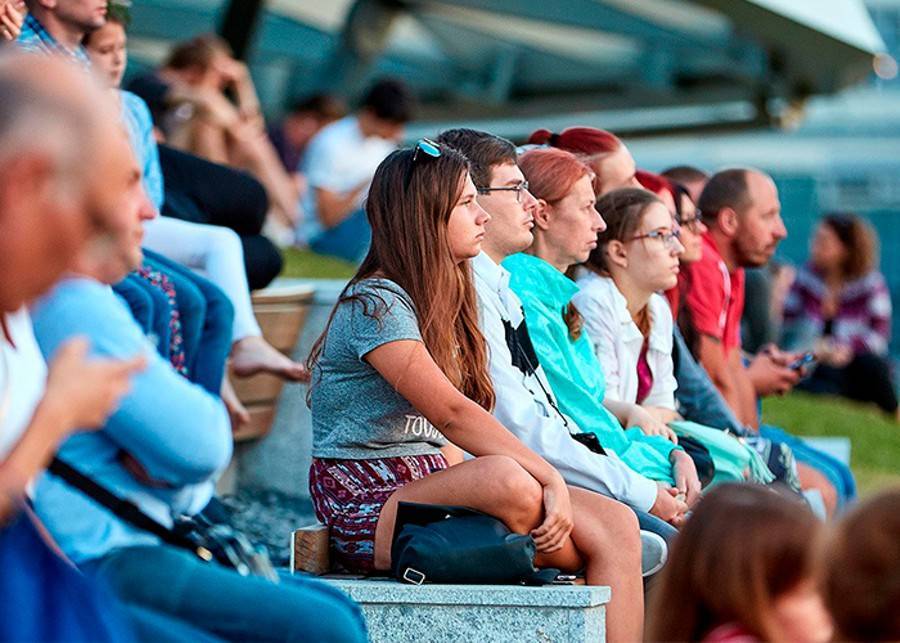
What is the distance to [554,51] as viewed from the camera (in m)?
17.9

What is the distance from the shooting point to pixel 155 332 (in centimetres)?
508

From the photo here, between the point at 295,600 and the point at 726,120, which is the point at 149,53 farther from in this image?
the point at 295,600

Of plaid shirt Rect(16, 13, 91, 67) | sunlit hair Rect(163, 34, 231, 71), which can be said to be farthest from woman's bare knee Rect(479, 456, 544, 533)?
sunlit hair Rect(163, 34, 231, 71)

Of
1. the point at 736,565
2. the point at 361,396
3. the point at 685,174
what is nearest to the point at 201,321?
the point at 361,396

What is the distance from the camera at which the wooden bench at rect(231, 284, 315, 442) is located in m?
7.27

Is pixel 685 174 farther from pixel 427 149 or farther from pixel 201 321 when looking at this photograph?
pixel 427 149

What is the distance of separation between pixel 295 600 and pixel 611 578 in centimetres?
162

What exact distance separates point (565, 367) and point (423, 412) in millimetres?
941

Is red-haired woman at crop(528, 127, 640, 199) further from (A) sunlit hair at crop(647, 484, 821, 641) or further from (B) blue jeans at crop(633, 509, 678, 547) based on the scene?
(A) sunlit hair at crop(647, 484, 821, 641)

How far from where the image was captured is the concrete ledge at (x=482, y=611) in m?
4.26

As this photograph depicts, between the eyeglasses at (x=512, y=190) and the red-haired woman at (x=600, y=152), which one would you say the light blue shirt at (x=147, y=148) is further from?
the red-haired woman at (x=600, y=152)

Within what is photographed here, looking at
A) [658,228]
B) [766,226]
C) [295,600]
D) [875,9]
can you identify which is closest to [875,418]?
[766,226]

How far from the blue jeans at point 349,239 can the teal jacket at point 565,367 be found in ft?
17.2

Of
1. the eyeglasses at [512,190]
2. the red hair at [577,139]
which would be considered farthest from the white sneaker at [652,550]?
the red hair at [577,139]
